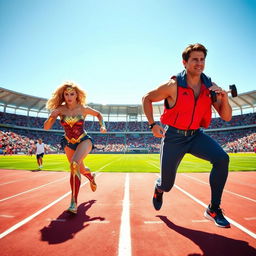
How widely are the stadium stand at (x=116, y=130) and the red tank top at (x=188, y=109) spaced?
4186cm

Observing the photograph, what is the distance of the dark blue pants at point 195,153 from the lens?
9.24 feet

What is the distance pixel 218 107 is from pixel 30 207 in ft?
14.4

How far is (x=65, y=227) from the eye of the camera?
2867 millimetres

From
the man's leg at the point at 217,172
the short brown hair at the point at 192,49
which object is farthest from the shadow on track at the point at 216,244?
the short brown hair at the point at 192,49

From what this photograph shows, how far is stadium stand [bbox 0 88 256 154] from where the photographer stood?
45.4 meters

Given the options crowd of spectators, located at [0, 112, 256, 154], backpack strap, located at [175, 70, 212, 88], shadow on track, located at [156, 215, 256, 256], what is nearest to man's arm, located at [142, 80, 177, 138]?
backpack strap, located at [175, 70, 212, 88]

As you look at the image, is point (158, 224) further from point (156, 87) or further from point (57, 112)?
point (57, 112)

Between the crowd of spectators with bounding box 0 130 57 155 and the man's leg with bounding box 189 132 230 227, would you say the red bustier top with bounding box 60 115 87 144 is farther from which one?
the crowd of spectators with bounding box 0 130 57 155

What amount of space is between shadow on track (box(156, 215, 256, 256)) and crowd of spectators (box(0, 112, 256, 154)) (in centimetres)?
4187

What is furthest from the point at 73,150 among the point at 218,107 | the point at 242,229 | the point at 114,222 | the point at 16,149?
the point at 16,149

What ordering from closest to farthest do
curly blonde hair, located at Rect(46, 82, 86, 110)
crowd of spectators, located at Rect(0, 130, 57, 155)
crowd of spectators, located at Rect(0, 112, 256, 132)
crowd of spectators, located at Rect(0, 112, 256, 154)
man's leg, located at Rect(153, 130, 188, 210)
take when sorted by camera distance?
man's leg, located at Rect(153, 130, 188, 210) < curly blonde hair, located at Rect(46, 82, 86, 110) < crowd of spectators, located at Rect(0, 130, 57, 155) < crowd of spectators, located at Rect(0, 112, 256, 154) < crowd of spectators, located at Rect(0, 112, 256, 132)

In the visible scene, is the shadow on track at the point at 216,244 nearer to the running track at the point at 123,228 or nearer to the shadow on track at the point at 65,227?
the running track at the point at 123,228

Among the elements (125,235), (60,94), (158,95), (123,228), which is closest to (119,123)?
(60,94)

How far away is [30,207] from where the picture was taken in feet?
12.8
